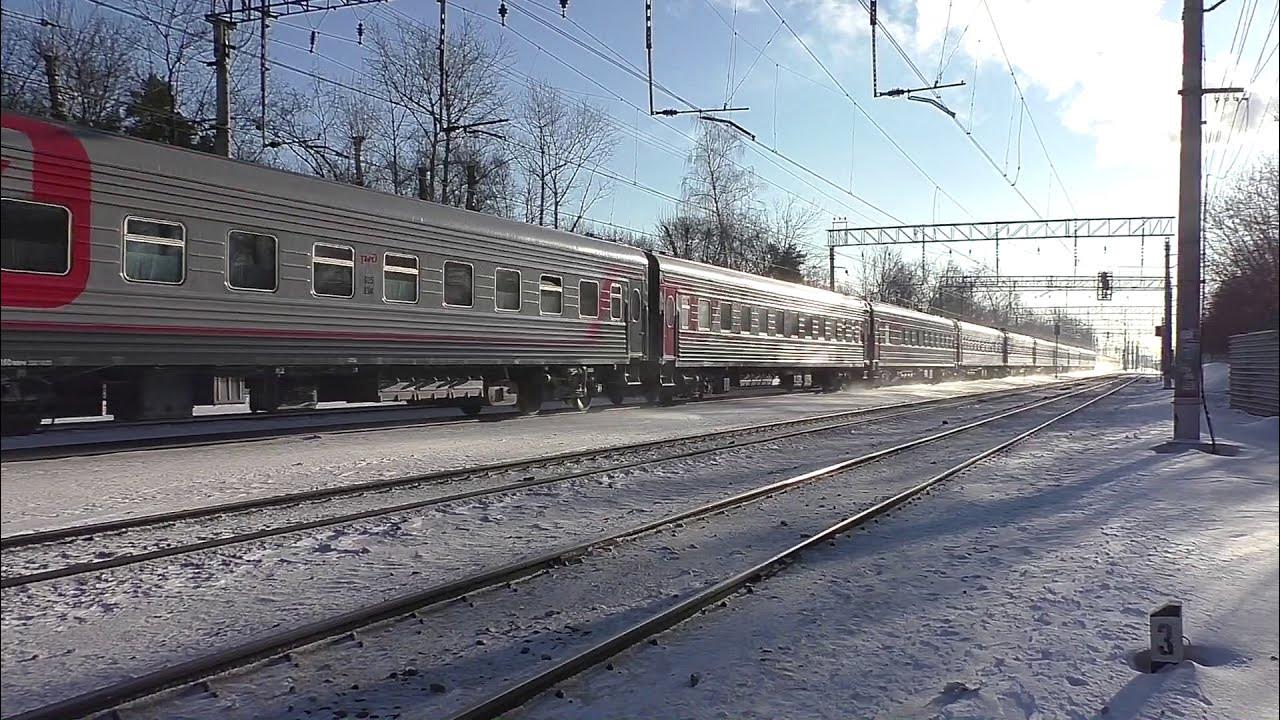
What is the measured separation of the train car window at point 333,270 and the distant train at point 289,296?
2 centimetres

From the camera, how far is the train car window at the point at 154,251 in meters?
8.40

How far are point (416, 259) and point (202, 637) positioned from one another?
29.3 ft

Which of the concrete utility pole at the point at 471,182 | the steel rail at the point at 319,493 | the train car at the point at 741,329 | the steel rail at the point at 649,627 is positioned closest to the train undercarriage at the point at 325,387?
the train car at the point at 741,329

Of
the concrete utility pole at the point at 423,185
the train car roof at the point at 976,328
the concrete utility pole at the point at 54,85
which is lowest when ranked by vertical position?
the concrete utility pole at the point at 54,85

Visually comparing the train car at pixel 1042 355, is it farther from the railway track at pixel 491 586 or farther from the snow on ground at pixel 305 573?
the railway track at pixel 491 586

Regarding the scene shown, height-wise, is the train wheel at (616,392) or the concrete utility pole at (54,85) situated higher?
the concrete utility pole at (54,85)

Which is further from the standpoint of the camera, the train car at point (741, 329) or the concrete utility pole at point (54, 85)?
the train car at point (741, 329)

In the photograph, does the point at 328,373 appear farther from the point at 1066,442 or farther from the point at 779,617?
the point at 1066,442

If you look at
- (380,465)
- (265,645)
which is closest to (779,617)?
(265,645)

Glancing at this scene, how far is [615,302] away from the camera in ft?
59.5

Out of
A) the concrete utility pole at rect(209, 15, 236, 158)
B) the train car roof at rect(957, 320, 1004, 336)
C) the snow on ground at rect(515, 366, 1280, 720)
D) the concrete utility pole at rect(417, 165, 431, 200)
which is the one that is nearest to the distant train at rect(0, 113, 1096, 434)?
the snow on ground at rect(515, 366, 1280, 720)

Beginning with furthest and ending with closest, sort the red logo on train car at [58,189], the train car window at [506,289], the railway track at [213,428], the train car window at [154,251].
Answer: the train car window at [506,289] < the train car window at [154,251] < the red logo on train car at [58,189] < the railway track at [213,428]

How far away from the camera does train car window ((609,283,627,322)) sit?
707 inches

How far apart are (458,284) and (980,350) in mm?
43559
